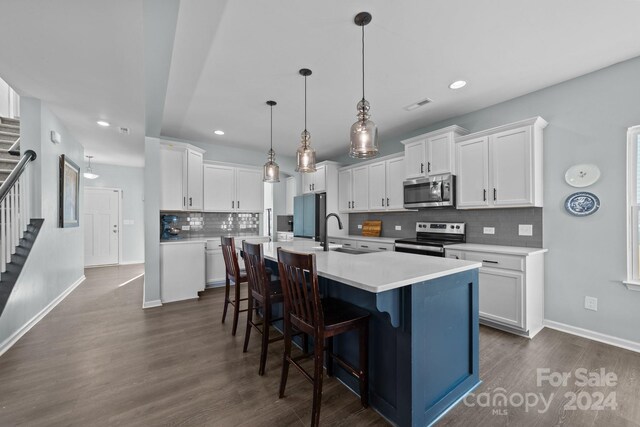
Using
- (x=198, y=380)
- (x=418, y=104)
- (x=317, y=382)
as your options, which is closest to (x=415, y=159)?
(x=418, y=104)

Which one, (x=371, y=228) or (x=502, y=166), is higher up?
(x=502, y=166)

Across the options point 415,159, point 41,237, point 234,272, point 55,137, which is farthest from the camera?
point 415,159

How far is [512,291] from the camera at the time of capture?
275 cm

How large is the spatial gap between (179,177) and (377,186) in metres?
3.32

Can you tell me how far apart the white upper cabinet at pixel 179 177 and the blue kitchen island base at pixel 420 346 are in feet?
11.4

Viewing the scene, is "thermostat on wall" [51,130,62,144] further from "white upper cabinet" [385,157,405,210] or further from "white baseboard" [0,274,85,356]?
"white upper cabinet" [385,157,405,210]

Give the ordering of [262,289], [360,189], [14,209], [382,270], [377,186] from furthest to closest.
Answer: [360,189] → [377,186] → [14,209] → [262,289] → [382,270]

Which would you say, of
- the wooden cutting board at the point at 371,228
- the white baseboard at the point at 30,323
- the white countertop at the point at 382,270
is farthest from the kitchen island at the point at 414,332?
the white baseboard at the point at 30,323

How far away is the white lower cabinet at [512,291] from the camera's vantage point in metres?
2.69

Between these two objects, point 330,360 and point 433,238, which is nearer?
point 330,360

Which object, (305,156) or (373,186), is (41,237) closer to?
(305,156)

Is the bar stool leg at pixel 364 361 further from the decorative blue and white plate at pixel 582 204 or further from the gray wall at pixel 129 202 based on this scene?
the gray wall at pixel 129 202

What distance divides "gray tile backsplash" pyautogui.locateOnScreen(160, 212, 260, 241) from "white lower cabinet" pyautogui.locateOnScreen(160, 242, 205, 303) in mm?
990

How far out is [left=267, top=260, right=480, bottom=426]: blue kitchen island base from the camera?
151 cm
